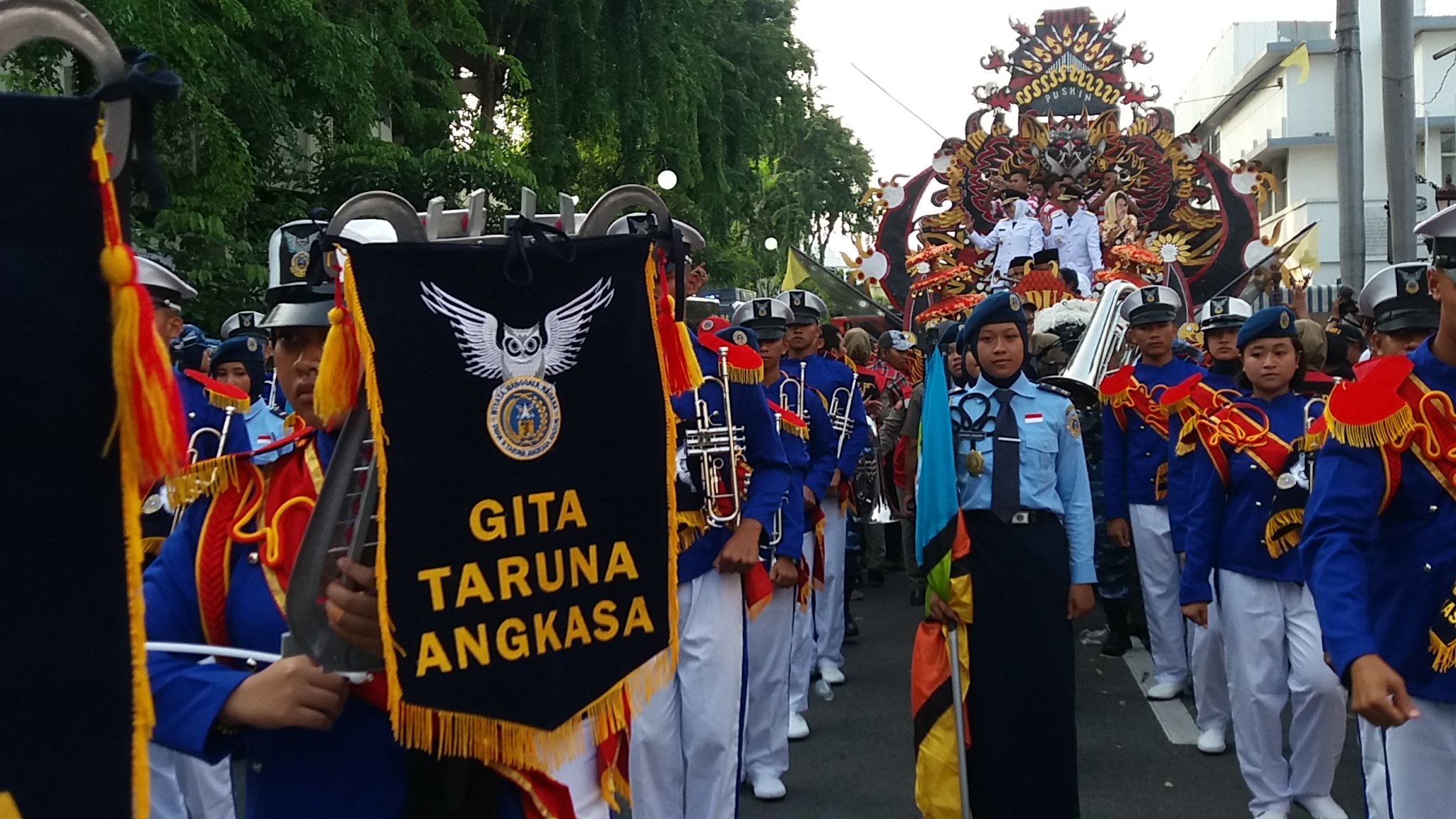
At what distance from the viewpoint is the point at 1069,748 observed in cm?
496

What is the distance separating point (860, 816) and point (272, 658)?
13.3 feet

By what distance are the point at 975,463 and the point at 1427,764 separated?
7.01 ft

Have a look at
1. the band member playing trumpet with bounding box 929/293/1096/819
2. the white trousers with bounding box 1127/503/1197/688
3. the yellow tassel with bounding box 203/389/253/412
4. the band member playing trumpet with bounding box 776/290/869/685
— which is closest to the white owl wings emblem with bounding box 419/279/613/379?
the band member playing trumpet with bounding box 929/293/1096/819

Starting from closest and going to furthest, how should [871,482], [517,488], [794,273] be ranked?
1. [517,488]
2. [871,482]
3. [794,273]

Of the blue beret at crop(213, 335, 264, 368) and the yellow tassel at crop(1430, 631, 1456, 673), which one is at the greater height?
the blue beret at crop(213, 335, 264, 368)

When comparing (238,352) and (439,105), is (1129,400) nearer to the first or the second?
(238,352)

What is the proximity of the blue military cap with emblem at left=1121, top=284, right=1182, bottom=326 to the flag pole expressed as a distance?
3672mm

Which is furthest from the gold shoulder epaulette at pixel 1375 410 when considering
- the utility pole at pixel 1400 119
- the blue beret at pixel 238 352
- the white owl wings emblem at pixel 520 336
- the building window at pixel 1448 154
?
the building window at pixel 1448 154

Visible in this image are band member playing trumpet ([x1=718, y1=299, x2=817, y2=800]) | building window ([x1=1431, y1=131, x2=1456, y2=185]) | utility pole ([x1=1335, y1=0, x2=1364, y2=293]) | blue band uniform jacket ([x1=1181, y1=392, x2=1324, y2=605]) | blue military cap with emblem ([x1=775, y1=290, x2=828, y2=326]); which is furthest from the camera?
building window ([x1=1431, y1=131, x2=1456, y2=185])

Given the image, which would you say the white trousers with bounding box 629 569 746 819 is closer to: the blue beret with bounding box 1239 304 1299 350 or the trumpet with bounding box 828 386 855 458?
the blue beret with bounding box 1239 304 1299 350

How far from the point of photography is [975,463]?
5.05 metres

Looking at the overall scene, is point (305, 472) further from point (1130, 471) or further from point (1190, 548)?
point (1130, 471)

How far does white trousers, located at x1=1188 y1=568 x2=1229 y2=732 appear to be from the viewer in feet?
21.4

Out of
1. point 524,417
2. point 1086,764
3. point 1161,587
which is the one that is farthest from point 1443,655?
point 1161,587
